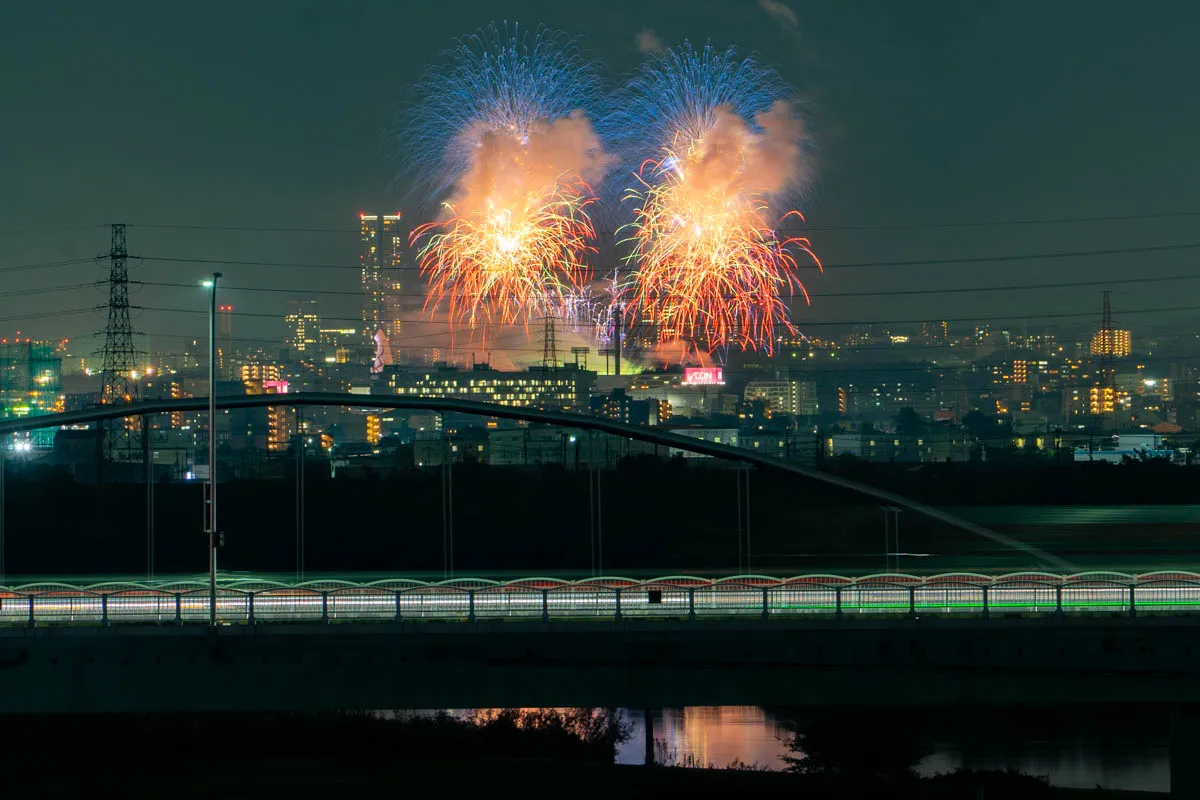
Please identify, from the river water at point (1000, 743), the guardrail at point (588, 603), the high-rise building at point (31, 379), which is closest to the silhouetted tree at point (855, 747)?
the river water at point (1000, 743)

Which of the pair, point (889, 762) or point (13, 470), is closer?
point (889, 762)

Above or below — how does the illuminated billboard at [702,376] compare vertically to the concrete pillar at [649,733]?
above

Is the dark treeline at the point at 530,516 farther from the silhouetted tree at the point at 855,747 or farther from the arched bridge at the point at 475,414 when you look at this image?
the silhouetted tree at the point at 855,747

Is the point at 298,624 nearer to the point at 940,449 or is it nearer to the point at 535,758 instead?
the point at 535,758

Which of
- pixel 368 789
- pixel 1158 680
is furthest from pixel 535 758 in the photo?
pixel 1158 680

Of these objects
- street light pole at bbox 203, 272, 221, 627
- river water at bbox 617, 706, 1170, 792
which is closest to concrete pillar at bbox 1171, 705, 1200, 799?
river water at bbox 617, 706, 1170, 792

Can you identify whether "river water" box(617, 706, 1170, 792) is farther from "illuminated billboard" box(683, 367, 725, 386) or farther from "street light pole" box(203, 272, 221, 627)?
"illuminated billboard" box(683, 367, 725, 386)

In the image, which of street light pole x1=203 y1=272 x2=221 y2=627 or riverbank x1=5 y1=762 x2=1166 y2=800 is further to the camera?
riverbank x1=5 y1=762 x2=1166 y2=800
